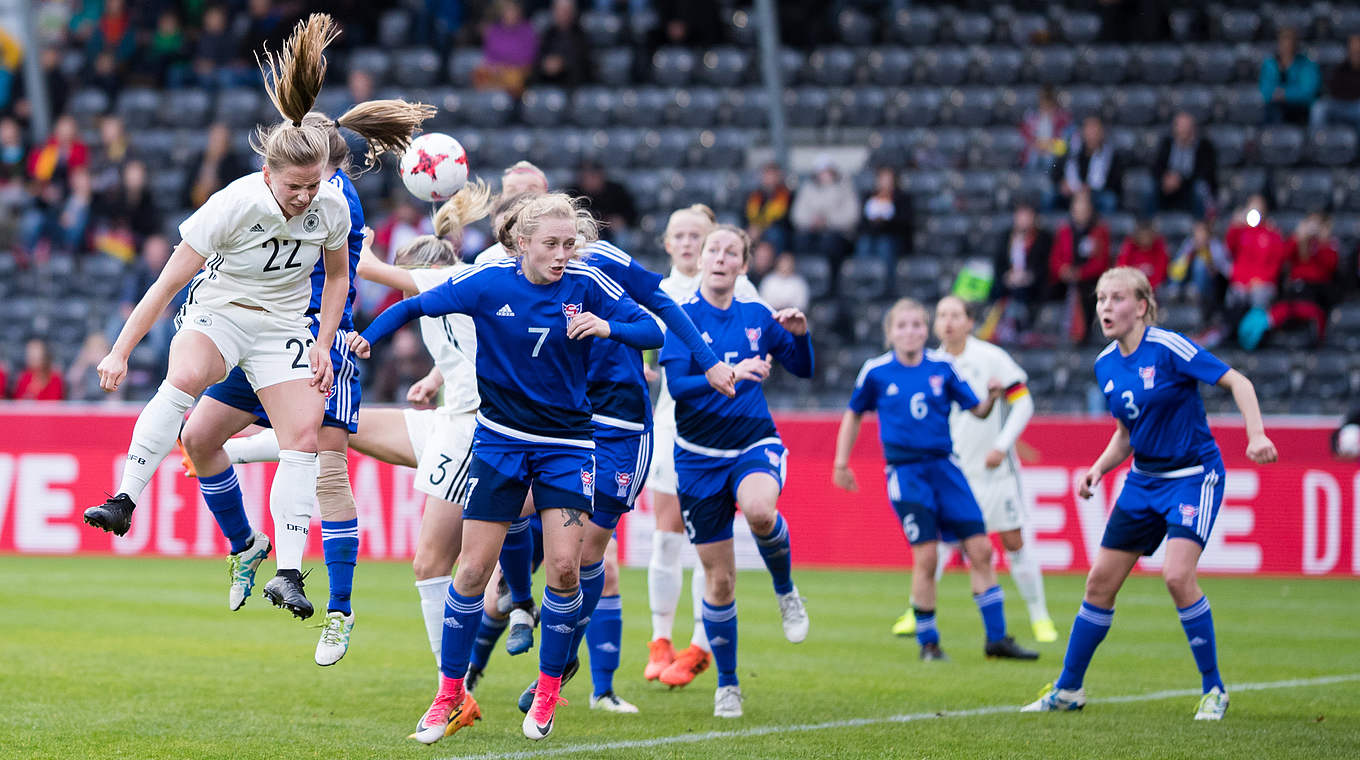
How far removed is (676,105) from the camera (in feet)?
65.5

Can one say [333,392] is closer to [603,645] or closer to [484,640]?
[484,640]

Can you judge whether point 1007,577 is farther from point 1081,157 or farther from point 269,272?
point 269,272

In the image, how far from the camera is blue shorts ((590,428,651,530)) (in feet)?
24.2

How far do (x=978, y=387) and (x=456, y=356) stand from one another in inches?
180

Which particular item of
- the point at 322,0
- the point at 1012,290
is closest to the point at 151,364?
the point at 322,0

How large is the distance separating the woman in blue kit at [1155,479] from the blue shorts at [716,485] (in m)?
1.53

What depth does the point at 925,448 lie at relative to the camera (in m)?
10.0

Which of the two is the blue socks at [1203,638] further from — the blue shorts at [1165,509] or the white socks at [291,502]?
the white socks at [291,502]

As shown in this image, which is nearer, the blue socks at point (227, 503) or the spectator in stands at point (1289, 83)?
the blue socks at point (227, 503)

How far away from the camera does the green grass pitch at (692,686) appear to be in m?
6.79

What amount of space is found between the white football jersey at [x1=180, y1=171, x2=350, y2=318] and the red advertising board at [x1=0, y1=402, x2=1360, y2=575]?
8.40m

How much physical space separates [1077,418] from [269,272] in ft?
31.1

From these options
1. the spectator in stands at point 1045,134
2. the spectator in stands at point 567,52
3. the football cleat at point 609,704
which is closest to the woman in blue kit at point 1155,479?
the football cleat at point 609,704

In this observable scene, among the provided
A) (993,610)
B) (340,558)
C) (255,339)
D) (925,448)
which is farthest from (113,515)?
(993,610)
